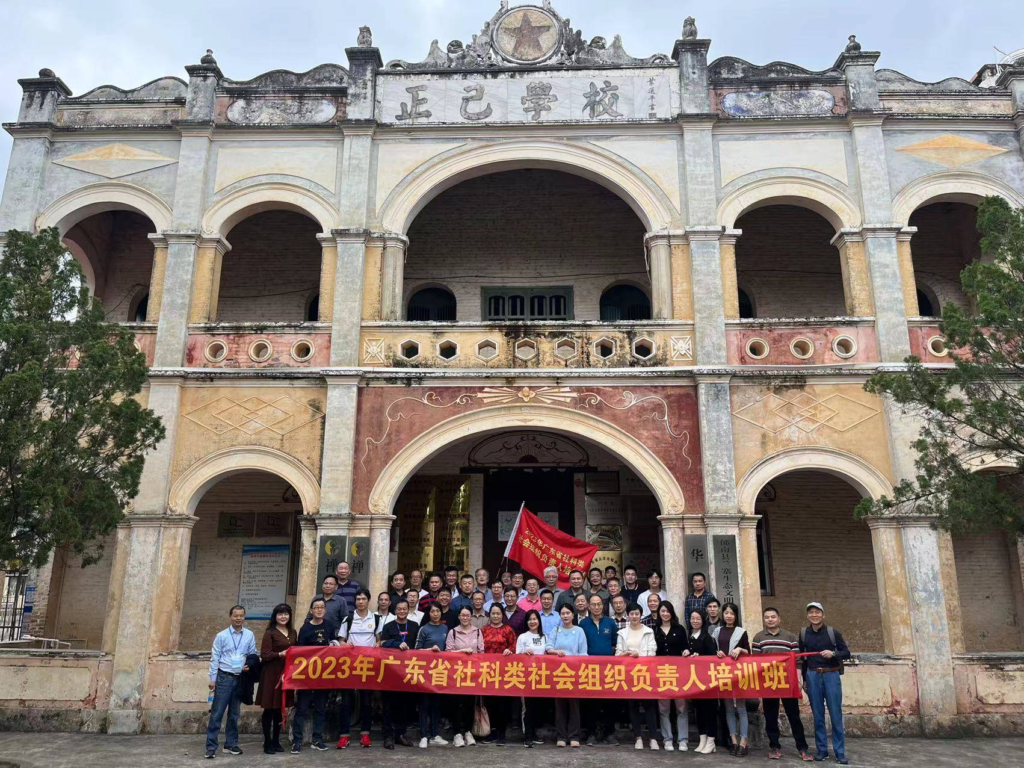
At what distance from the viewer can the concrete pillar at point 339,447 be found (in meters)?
11.1

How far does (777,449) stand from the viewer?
11.2 m

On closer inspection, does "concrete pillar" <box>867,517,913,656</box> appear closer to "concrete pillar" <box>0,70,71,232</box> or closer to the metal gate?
the metal gate

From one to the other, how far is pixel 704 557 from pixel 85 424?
24.8 ft

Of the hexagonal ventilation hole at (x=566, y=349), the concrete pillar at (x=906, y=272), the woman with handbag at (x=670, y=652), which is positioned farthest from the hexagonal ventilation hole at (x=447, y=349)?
the concrete pillar at (x=906, y=272)

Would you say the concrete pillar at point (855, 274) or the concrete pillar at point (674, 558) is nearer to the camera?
the concrete pillar at point (674, 558)

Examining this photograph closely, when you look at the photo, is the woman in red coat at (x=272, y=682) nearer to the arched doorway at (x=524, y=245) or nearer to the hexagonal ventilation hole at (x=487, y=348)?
the hexagonal ventilation hole at (x=487, y=348)

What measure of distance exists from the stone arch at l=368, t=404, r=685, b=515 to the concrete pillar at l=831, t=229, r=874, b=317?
373cm

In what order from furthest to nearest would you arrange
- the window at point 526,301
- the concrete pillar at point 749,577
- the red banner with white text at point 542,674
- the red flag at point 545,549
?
the window at point 526,301
the red flag at point 545,549
the concrete pillar at point 749,577
the red banner with white text at point 542,674

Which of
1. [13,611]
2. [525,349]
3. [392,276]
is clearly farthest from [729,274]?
[13,611]

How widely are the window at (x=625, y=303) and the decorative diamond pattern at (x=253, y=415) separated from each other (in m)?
5.96

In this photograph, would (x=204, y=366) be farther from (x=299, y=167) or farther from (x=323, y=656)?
(x=323, y=656)

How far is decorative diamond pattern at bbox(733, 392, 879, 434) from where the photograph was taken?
37.0ft

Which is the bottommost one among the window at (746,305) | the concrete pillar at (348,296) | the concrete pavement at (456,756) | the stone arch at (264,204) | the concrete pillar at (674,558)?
the concrete pavement at (456,756)

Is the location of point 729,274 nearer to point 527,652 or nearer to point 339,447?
point 339,447
